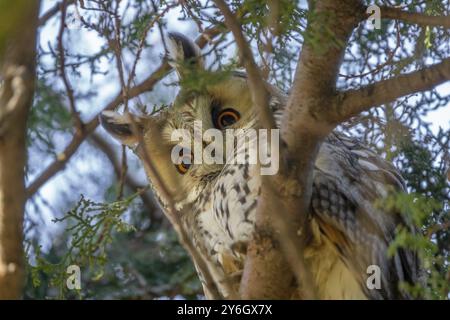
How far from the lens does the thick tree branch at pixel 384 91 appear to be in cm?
202

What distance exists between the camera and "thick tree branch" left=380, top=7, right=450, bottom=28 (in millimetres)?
2071

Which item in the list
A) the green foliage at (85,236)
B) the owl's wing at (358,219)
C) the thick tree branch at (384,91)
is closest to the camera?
the thick tree branch at (384,91)

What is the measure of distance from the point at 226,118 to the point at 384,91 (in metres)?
0.97

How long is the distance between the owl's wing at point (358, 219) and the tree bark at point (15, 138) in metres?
1.03

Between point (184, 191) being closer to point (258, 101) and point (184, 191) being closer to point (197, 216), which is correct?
point (197, 216)

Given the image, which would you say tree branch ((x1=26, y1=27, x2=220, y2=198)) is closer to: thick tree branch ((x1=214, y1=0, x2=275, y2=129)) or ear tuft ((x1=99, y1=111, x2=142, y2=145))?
ear tuft ((x1=99, y1=111, x2=142, y2=145))

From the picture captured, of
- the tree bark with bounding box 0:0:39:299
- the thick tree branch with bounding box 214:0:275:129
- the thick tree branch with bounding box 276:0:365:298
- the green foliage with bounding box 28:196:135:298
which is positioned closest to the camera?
the tree bark with bounding box 0:0:39:299

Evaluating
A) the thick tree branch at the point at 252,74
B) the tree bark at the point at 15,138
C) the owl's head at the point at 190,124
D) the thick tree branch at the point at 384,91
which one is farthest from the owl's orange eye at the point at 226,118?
the tree bark at the point at 15,138

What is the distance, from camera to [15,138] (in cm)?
164

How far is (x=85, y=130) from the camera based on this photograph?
11.7 ft

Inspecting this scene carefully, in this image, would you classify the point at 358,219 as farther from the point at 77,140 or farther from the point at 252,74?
the point at 77,140

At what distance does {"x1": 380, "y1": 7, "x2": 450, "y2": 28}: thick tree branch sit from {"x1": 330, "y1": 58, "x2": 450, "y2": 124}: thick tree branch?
11 centimetres

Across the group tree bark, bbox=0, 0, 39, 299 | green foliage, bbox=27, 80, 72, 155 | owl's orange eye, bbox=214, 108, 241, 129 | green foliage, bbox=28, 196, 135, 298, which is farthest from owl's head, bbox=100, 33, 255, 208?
tree bark, bbox=0, 0, 39, 299

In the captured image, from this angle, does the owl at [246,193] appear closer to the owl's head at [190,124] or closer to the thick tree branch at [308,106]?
the owl's head at [190,124]
